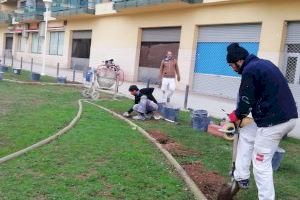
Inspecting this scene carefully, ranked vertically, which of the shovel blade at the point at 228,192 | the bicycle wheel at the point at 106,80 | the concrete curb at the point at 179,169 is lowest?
the concrete curb at the point at 179,169

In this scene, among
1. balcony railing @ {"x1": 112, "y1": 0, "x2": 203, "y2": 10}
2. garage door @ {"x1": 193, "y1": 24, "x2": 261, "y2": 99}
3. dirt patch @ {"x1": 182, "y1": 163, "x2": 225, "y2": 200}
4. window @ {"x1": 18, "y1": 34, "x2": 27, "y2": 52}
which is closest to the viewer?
dirt patch @ {"x1": 182, "y1": 163, "x2": 225, "y2": 200}

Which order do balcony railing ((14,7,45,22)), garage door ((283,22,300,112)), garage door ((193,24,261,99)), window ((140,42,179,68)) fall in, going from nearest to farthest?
garage door ((283,22,300,112)) → garage door ((193,24,261,99)) → window ((140,42,179,68)) → balcony railing ((14,7,45,22))

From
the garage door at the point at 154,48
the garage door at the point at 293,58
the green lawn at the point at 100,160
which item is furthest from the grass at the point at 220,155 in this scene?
the garage door at the point at 154,48

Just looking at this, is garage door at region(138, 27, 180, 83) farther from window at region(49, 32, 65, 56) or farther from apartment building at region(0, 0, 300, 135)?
window at region(49, 32, 65, 56)

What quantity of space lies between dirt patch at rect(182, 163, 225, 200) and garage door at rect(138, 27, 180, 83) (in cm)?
1866

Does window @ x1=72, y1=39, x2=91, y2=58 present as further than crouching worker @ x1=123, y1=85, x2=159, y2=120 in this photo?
Yes

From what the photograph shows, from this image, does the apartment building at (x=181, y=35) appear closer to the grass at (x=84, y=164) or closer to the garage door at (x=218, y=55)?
the garage door at (x=218, y=55)

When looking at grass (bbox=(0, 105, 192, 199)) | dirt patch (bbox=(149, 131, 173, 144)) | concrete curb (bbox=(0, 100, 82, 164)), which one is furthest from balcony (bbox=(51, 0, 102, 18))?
grass (bbox=(0, 105, 192, 199))

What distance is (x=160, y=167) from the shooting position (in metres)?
6.67

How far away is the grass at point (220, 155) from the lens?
6090 mm

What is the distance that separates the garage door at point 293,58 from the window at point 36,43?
101ft

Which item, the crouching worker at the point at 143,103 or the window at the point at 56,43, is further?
the window at the point at 56,43

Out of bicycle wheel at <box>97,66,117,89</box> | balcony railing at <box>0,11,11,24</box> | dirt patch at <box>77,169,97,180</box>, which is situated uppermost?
balcony railing at <box>0,11,11,24</box>

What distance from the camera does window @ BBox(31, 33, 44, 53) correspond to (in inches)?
1769
